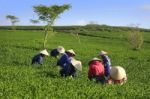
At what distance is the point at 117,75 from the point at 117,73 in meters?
0.18

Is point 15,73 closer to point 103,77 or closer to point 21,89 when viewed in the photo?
point 103,77

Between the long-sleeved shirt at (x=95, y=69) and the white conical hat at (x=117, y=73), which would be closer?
the white conical hat at (x=117, y=73)

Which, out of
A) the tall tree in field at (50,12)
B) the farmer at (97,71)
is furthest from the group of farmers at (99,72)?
the tall tree in field at (50,12)

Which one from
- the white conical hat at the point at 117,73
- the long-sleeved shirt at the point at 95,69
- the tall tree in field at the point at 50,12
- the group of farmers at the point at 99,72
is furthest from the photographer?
the tall tree in field at the point at 50,12

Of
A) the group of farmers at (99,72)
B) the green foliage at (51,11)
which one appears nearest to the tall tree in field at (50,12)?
the green foliage at (51,11)

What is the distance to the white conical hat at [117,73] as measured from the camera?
19391 millimetres

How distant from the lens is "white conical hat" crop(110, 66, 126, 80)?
1939cm

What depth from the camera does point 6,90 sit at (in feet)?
50.3

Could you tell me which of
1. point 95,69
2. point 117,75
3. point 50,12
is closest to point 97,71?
point 95,69

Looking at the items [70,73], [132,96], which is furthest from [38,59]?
[132,96]

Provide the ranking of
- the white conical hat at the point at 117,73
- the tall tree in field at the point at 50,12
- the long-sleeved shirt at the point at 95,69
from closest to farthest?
the white conical hat at the point at 117,73, the long-sleeved shirt at the point at 95,69, the tall tree in field at the point at 50,12

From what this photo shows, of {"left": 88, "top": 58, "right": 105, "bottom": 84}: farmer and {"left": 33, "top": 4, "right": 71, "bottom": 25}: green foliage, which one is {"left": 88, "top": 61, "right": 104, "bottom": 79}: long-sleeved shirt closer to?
{"left": 88, "top": 58, "right": 105, "bottom": 84}: farmer

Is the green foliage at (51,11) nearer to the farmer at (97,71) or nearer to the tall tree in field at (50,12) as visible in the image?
the tall tree in field at (50,12)

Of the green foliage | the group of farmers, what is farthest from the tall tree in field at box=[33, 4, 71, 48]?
the group of farmers
